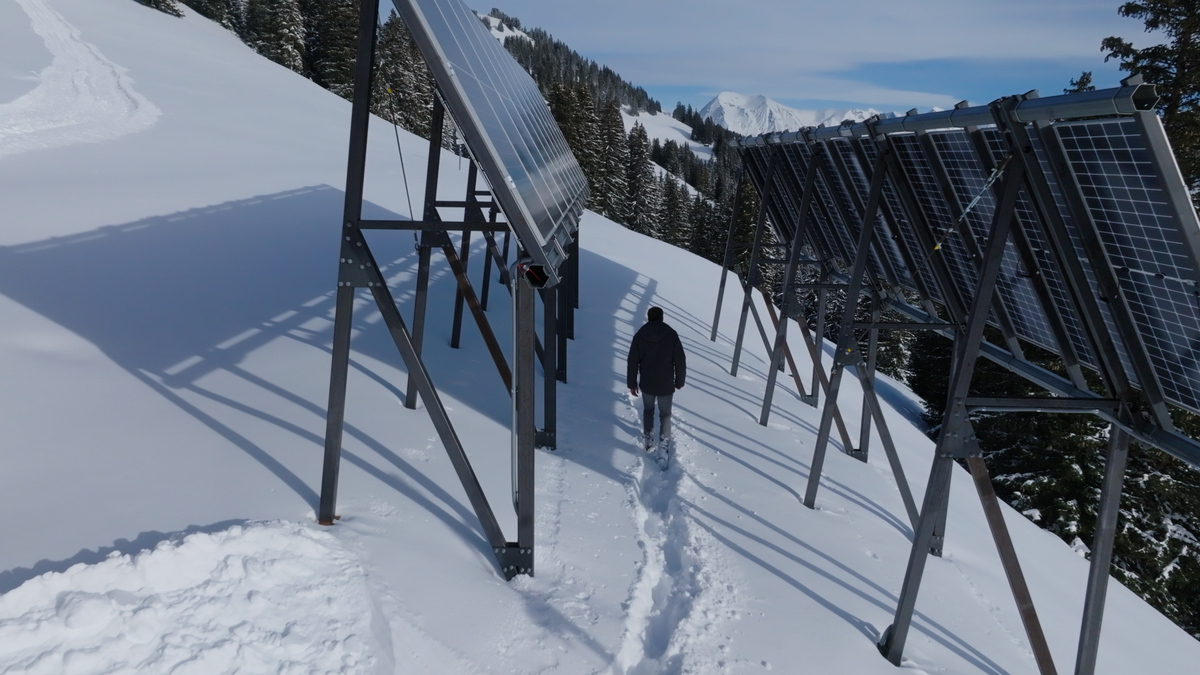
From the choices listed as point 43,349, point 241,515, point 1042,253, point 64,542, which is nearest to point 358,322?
point 43,349

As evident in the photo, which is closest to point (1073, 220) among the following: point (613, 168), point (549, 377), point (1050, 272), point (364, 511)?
point (1050, 272)

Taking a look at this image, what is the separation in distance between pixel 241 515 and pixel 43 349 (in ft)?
10.5

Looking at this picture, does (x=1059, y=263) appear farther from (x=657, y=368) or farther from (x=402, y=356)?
(x=402, y=356)

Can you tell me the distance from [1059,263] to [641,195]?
46.1m

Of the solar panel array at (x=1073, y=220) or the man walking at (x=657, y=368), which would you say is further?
the man walking at (x=657, y=368)

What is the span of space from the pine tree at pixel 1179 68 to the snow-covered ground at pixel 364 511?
26.3 feet

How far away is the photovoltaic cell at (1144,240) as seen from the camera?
3396 millimetres

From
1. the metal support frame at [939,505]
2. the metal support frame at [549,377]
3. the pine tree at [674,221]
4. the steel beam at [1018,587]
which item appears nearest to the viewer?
the metal support frame at [939,505]

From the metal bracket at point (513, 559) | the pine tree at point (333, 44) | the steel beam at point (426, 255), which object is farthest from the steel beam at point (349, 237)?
the pine tree at point (333, 44)

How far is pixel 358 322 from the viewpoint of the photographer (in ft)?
27.9

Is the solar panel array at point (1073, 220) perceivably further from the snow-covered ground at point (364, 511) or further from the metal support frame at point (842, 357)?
the snow-covered ground at point (364, 511)

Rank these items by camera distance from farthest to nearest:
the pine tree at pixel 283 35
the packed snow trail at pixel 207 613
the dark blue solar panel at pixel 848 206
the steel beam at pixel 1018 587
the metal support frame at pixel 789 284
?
the pine tree at pixel 283 35, the metal support frame at pixel 789 284, the dark blue solar panel at pixel 848 206, the steel beam at pixel 1018 587, the packed snow trail at pixel 207 613

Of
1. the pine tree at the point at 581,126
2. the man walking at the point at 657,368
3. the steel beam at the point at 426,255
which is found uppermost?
the pine tree at the point at 581,126

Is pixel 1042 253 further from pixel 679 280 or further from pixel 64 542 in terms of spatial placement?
pixel 679 280
